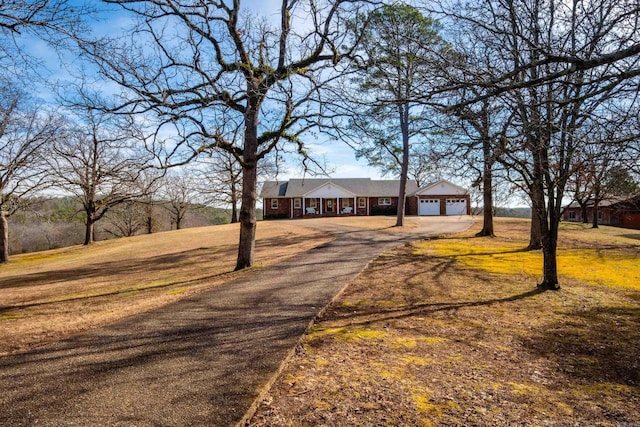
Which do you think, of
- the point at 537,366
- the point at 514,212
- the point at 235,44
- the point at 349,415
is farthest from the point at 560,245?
the point at 514,212

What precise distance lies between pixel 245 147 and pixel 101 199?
72.2 feet

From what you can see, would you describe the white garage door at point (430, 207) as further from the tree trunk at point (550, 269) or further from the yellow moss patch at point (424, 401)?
Result: the yellow moss patch at point (424, 401)

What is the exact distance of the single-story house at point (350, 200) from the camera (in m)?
44.0

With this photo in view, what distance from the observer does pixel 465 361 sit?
438cm

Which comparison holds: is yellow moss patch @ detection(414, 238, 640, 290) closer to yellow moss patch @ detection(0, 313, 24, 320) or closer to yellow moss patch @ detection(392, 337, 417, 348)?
yellow moss patch @ detection(392, 337, 417, 348)

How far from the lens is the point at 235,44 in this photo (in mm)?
9969

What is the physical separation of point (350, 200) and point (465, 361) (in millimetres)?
42317

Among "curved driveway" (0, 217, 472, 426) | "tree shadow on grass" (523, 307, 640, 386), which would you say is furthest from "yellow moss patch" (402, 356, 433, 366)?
"tree shadow on grass" (523, 307, 640, 386)

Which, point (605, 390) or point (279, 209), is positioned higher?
point (279, 209)

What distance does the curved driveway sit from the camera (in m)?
3.10

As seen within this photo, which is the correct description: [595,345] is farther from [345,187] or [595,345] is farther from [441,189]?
[345,187]

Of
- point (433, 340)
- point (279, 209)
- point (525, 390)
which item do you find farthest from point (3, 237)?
point (279, 209)

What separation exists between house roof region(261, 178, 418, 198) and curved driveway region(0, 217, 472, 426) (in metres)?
38.7

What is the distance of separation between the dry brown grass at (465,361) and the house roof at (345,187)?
124 feet
